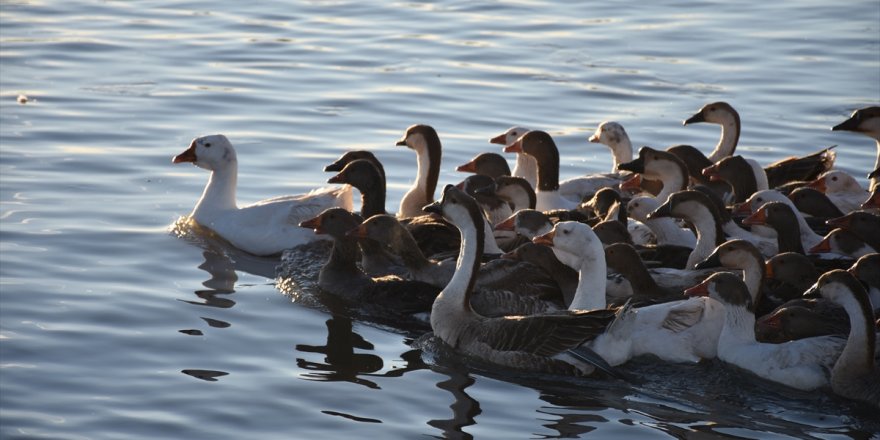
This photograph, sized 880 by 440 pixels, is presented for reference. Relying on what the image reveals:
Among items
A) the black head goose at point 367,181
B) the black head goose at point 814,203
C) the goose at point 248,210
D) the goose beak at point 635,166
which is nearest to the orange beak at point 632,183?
the goose beak at point 635,166

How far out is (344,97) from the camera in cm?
2077

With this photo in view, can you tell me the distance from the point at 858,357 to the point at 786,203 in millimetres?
3237

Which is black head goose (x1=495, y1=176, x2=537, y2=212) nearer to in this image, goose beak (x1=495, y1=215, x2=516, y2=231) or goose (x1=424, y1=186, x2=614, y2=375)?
goose beak (x1=495, y1=215, x2=516, y2=231)

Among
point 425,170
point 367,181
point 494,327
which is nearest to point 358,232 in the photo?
point 367,181

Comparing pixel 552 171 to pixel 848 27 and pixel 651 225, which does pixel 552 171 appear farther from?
pixel 848 27

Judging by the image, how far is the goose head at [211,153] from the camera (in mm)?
15211

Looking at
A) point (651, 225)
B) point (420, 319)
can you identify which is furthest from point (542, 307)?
point (651, 225)

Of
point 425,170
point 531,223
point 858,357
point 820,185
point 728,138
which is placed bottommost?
point 858,357

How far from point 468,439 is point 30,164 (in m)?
8.90

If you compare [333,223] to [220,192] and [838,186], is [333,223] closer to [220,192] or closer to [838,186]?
[220,192]

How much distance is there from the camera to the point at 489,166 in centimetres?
1602

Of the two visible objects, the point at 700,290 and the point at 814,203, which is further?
the point at 814,203

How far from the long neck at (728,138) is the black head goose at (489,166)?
8.53 ft

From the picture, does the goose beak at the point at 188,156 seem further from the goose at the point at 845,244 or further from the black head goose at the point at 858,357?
the black head goose at the point at 858,357
